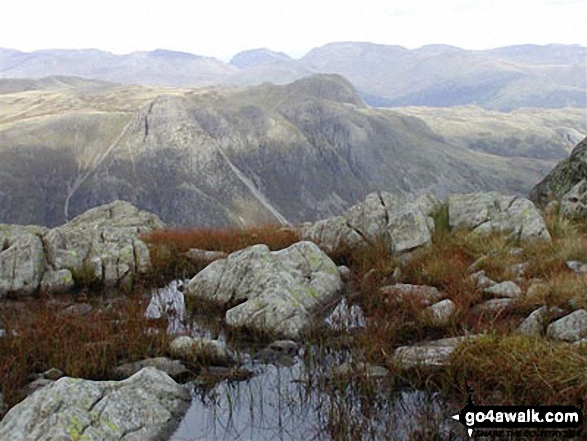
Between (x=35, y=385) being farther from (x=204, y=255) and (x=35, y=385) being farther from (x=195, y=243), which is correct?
(x=195, y=243)

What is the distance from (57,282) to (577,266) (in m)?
13.2

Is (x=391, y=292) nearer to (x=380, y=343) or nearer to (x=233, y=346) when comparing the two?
(x=380, y=343)

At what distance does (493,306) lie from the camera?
1075cm

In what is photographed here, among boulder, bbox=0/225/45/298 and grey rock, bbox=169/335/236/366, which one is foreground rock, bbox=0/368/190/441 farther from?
boulder, bbox=0/225/45/298

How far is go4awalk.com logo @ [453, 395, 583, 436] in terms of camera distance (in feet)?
21.5

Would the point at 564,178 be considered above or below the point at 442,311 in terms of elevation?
above

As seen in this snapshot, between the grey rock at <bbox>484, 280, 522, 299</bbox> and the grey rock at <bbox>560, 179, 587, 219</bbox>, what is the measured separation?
781 centimetres

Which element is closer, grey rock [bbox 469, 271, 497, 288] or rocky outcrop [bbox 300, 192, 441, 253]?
grey rock [bbox 469, 271, 497, 288]

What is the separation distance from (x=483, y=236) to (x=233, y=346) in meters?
8.85

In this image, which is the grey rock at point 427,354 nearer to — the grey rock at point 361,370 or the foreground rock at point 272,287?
the grey rock at point 361,370

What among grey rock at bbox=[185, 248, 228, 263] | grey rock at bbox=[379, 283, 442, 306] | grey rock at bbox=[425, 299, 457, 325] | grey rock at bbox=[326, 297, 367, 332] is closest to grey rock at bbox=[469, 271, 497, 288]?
grey rock at bbox=[379, 283, 442, 306]

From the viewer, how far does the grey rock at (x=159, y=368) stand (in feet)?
29.6

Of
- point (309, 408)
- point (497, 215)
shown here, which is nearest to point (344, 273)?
point (497, 215)

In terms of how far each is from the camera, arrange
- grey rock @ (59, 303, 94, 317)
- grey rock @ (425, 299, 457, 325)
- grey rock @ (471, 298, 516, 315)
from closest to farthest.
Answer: grey rock @ (425, 299, 457, 325) → grey rock @ (471, 298, 516, 315) → grey rock @ (59, 303, 94, 317)
